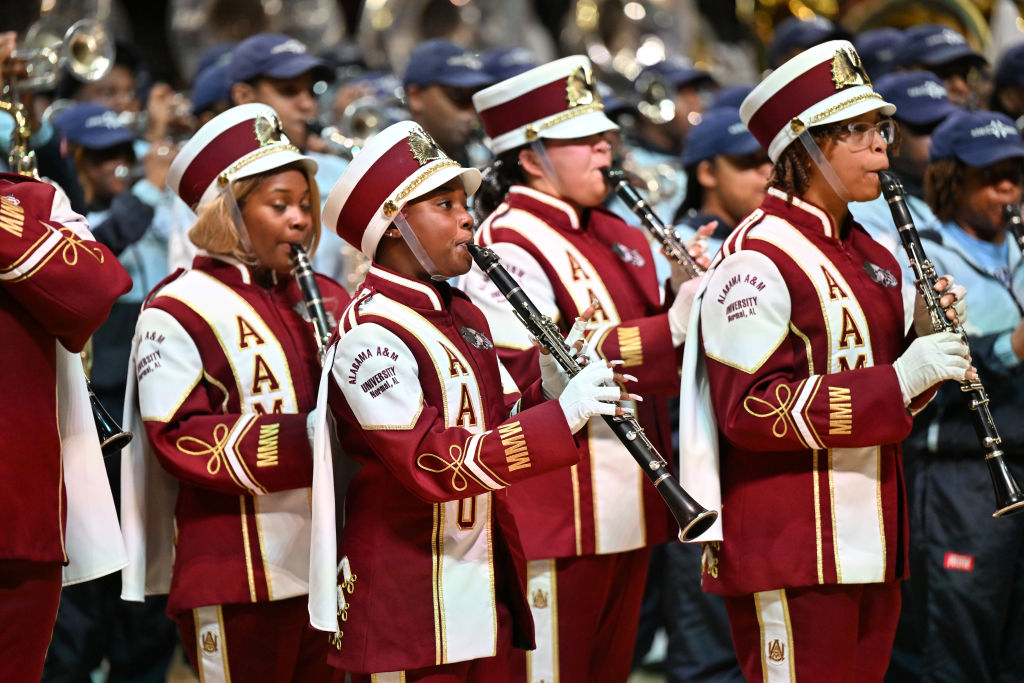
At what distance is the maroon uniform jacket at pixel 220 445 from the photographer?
154 inches

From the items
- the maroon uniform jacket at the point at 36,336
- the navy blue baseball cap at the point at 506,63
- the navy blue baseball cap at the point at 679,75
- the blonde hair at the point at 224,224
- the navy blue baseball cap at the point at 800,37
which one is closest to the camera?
the maroon uniform jacket at the point at 36,336

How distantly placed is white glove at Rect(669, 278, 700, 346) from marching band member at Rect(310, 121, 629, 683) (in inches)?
27.7

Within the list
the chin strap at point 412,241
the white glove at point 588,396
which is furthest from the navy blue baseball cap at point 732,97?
the white glove at point 588,396

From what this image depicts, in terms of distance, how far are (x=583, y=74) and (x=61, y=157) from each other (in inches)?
75.0

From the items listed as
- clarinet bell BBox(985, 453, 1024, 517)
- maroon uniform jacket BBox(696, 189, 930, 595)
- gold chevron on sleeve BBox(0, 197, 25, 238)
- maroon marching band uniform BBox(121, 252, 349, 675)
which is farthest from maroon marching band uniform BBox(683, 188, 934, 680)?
gold chevron on sleeve BBox(0, 197, 25, 238)

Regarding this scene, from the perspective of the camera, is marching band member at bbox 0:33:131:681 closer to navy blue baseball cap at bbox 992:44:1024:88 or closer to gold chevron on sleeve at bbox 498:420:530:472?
gold chevron on sleeve at bbox 498:420:530:472

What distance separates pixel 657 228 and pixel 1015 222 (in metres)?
1.25

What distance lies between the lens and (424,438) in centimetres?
337

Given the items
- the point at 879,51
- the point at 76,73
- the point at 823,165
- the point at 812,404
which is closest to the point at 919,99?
the point at 879,51

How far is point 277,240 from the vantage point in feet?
13.9

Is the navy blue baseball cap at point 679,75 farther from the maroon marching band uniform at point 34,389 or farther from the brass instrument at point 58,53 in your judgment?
the maroon marching band uniform at point 34,389

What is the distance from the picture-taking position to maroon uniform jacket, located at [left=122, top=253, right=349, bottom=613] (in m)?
3.91

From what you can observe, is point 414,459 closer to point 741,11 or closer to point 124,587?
point 124,587

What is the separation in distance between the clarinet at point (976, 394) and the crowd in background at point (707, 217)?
0.27 meters
